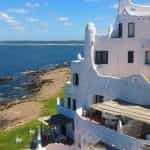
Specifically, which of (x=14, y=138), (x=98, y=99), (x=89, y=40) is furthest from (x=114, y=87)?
(x=14, y=138)

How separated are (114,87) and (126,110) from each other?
4.81 meters

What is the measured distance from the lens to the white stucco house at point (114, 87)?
30422 mm

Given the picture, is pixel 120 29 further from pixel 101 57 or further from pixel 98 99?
pixel 98 99

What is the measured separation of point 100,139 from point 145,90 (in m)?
5.36

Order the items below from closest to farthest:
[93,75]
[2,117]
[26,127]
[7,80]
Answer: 1. [93,75]
2. [26,127]
3. [2,117]
4. [7,80]

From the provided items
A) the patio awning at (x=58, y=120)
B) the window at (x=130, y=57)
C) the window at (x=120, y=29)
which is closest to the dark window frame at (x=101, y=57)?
the window at (x=130, y=57)

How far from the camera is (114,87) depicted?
34.9m

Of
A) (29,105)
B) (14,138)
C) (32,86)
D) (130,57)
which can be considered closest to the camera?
(130,57)

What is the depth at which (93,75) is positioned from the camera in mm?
37500

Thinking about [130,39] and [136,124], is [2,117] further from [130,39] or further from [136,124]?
[136,124]

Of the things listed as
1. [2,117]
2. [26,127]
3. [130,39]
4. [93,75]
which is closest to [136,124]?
[93,75]

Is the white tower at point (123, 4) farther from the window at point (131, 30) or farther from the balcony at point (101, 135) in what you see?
the balcony at point (101, 135)

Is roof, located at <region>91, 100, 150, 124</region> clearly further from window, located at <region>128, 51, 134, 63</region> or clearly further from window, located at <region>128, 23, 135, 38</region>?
window, located at <region>128, 23, 135, 38</region>

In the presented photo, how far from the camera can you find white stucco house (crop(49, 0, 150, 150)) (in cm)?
3042
